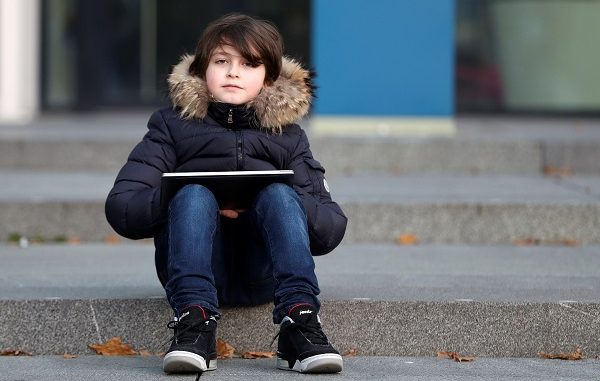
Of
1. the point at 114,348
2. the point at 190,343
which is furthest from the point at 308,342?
the point at 114,348

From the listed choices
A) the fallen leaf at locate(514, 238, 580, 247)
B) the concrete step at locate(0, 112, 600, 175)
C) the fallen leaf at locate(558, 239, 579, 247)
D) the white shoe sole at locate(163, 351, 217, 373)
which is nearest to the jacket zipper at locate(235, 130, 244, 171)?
the white shoe sole at locate(163, 351, 217, 373)

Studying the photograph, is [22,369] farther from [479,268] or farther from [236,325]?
[479,268]

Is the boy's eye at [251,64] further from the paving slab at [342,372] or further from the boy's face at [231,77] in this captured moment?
the paving slab at [342,372]

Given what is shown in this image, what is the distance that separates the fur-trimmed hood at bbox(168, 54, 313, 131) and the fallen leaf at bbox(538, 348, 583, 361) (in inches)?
45.3

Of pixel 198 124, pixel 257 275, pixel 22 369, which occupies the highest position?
pixel 198 124

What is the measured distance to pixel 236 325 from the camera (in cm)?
415

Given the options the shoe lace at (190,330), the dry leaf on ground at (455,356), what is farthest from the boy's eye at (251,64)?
the dry leaf on ground at (455,356)

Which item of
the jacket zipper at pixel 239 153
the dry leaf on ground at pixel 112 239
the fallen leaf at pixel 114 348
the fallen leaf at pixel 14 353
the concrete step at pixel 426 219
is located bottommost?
the fallen leaf at pixel 14 353

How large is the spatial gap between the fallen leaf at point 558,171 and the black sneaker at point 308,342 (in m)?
3.81

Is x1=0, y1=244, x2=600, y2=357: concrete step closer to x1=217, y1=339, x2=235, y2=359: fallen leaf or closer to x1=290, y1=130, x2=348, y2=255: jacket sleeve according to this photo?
x1=217, y1=339, x2=235, y2=359: fallen leaf

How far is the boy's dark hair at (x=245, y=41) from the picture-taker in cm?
408

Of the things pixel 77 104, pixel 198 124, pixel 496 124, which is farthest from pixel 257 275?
pixel 77 104

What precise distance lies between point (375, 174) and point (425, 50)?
1.17 meters

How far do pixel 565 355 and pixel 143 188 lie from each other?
4.98ft
